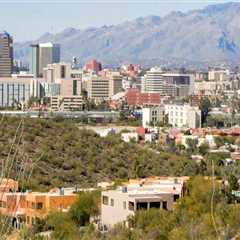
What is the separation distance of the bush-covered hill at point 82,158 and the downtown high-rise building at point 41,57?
47633 mm

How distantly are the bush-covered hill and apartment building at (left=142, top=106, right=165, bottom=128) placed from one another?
15.2 meters

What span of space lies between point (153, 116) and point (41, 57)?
3649 cm

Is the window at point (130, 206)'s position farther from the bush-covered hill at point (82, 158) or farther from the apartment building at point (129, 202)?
the bush-covered hill at point (82, 158)

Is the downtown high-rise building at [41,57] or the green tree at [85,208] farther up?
the downtown high-rise building at [41,57]

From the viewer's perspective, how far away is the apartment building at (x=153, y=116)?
3748 cm

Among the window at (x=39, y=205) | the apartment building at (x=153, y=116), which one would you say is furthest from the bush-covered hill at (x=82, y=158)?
the apartment building at (x=153, y=116)

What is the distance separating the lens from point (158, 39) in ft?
547

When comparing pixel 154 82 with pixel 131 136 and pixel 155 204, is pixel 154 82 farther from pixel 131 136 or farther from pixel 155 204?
pixel 155 204

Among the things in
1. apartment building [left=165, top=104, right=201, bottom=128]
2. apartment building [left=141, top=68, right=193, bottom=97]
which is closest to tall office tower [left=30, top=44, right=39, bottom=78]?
apartment building [left=141, top=68, right=193, bottom=97]

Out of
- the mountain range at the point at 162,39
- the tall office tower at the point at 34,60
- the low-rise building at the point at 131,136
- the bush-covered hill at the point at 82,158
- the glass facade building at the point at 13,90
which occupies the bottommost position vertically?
the low-rise building at the point at 131,136

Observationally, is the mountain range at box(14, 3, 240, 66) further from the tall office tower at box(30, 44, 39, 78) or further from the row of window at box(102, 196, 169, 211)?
the row of window at box(102, 196, 169, 211)

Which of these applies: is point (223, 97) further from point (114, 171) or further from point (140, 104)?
point (114, 171)

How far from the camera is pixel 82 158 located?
19297mm

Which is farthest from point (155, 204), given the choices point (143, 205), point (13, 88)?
point (13, 88)
